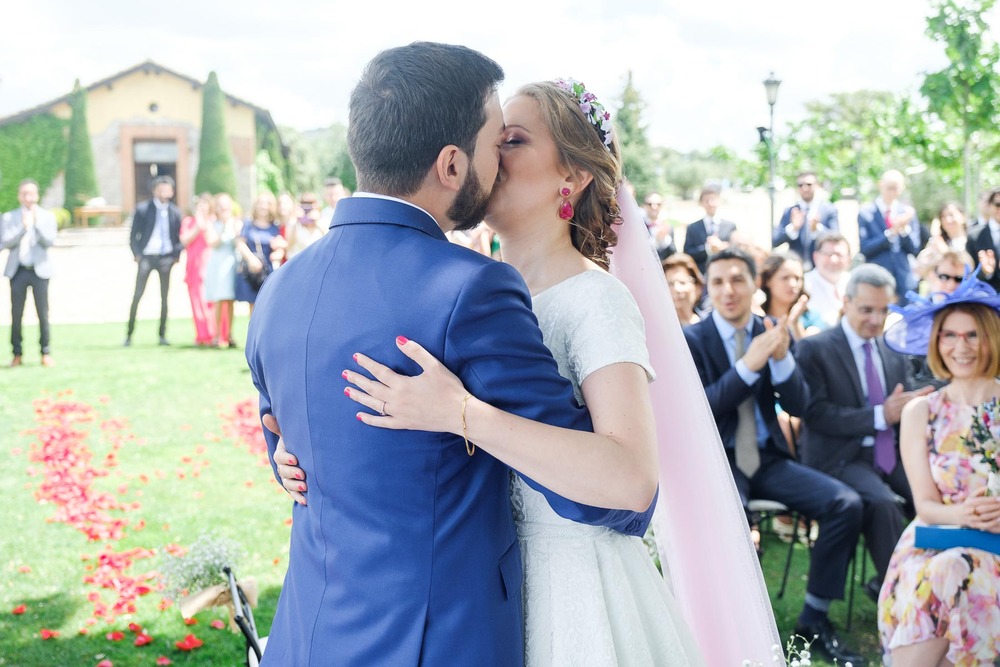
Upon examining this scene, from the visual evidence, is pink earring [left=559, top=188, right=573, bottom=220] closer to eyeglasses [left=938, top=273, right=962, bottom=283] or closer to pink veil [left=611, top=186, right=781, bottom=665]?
pink veil [left=611, top=186, right=781, bottom=665]

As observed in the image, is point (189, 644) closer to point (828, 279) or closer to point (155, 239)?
point (828, 279)

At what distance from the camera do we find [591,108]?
7.80ft

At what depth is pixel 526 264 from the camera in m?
2.39

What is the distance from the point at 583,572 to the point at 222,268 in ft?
41.9

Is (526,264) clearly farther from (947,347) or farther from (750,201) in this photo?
(750,201)

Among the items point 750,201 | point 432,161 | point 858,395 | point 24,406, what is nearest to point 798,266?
point 858,395

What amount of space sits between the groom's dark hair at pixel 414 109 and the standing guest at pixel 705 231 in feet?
37.1

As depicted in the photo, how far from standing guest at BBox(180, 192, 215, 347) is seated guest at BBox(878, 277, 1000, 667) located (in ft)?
38.2

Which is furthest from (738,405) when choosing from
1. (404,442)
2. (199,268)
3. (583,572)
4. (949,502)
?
(199,268)

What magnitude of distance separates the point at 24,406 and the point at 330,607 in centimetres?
961

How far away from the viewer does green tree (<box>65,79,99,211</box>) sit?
44.8m

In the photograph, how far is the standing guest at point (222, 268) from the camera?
14.1m

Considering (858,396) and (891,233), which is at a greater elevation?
(891,233)

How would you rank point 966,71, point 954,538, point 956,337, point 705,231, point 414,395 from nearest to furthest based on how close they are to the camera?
1. point 414,395
2. point 954,538
3. point 956,337
4. point 705,231
5. point 966,71
